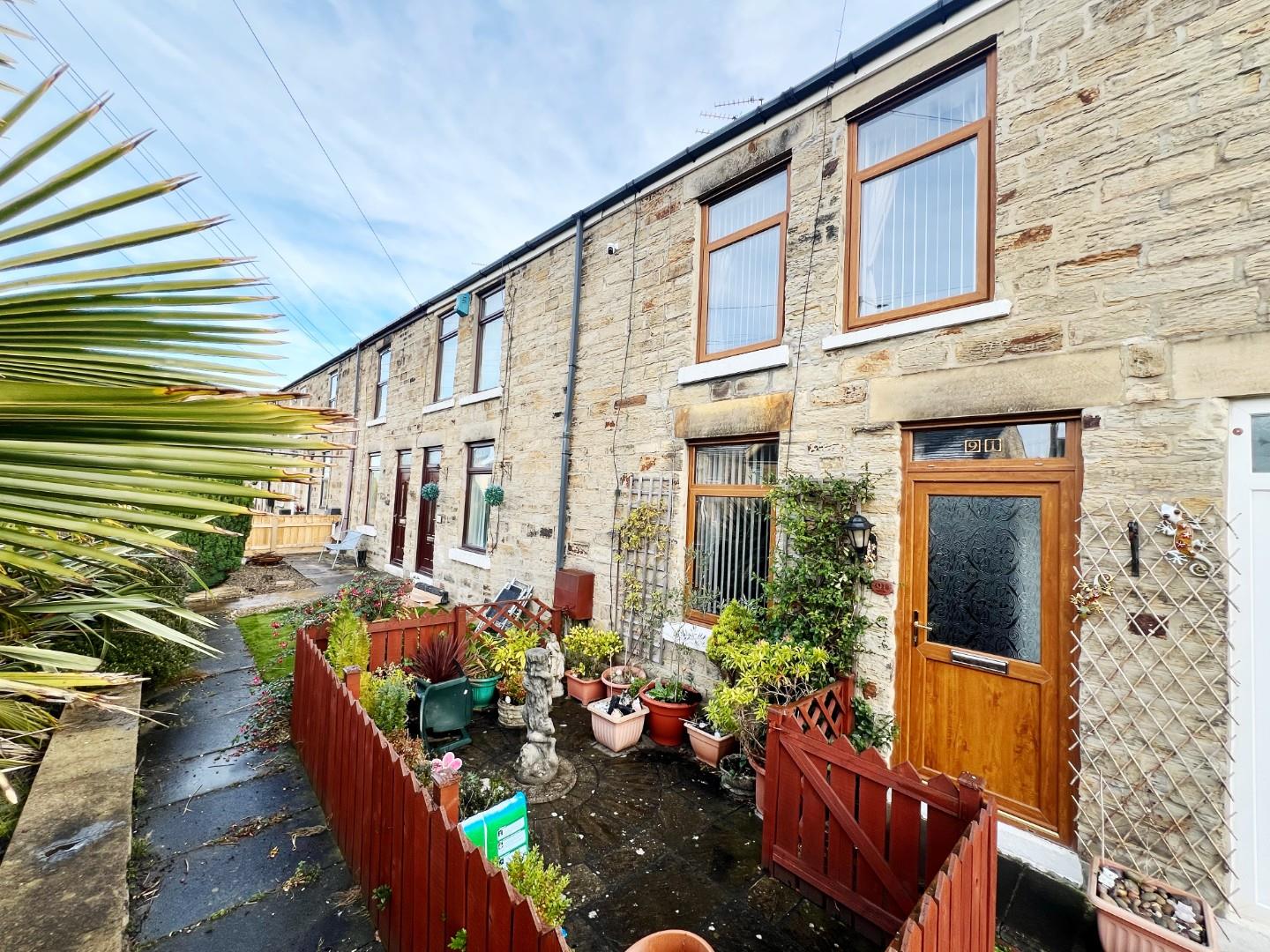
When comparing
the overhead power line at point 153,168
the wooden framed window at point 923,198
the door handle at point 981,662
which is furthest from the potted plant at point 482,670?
the wooden framed window at point 923,198

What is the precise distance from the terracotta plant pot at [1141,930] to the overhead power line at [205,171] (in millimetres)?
4744

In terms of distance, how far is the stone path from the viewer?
2543mm

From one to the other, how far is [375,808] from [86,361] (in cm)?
227

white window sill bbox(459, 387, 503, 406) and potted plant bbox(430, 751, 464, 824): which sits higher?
white window sill bbox(459, 387, 503, 406)

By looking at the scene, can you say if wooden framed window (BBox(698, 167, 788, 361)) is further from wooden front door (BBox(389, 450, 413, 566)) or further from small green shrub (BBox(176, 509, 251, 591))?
wooden front door (BBox(389, 450, 413, 566))

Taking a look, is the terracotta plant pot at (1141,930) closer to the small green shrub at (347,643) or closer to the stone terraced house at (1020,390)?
the stone terraced house at (1020,390)

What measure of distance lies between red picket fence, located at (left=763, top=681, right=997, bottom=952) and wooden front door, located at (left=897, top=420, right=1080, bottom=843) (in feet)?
3.85

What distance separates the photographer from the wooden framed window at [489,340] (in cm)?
919

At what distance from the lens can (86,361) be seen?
1.73m

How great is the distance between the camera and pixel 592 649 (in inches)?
232

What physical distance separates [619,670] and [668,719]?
99cm

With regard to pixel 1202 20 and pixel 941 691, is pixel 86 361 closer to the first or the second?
pixel 941 691

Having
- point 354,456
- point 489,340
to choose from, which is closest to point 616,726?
point 489,340

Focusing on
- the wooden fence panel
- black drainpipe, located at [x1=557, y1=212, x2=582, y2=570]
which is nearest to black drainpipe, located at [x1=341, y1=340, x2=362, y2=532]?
the wooden fence panel
